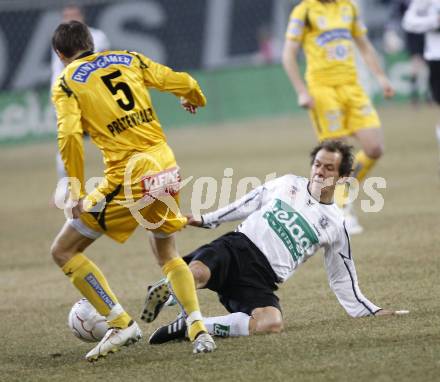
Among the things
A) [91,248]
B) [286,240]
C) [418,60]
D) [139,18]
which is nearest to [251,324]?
[286,240]

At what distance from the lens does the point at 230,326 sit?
654cm

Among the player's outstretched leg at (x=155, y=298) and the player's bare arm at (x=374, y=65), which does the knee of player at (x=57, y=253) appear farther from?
the player's bare arm at (x=374, y=65)

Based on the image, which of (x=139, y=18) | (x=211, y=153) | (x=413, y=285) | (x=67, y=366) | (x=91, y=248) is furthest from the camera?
(x=139, y=18)

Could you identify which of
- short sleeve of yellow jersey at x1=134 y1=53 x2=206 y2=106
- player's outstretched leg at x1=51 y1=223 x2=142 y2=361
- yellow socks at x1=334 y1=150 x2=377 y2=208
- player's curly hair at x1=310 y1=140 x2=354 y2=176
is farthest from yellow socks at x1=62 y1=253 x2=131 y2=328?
yellow socks at x1=334 y1=150 x2=377 y2=208

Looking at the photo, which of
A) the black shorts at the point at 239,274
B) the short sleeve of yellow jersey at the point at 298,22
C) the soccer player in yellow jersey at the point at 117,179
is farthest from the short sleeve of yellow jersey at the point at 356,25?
the soccer player in yellow jersey at the point at 117,179

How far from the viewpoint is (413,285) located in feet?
25.7

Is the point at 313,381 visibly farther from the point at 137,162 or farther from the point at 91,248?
the point at 91,248

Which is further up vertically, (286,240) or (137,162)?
(137,162)

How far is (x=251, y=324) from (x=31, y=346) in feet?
4.51

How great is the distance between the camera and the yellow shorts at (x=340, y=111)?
33.6ft

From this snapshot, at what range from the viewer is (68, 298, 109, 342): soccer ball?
6422 mm

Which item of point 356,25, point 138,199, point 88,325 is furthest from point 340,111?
point 88,325

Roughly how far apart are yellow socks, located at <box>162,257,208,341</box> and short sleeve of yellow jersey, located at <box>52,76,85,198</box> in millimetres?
691

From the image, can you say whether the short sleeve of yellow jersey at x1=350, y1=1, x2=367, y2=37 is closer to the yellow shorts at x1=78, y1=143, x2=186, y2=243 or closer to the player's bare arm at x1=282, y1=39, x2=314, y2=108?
the player's bare arm at x1=282, y1=39, x2=314, y2=108
